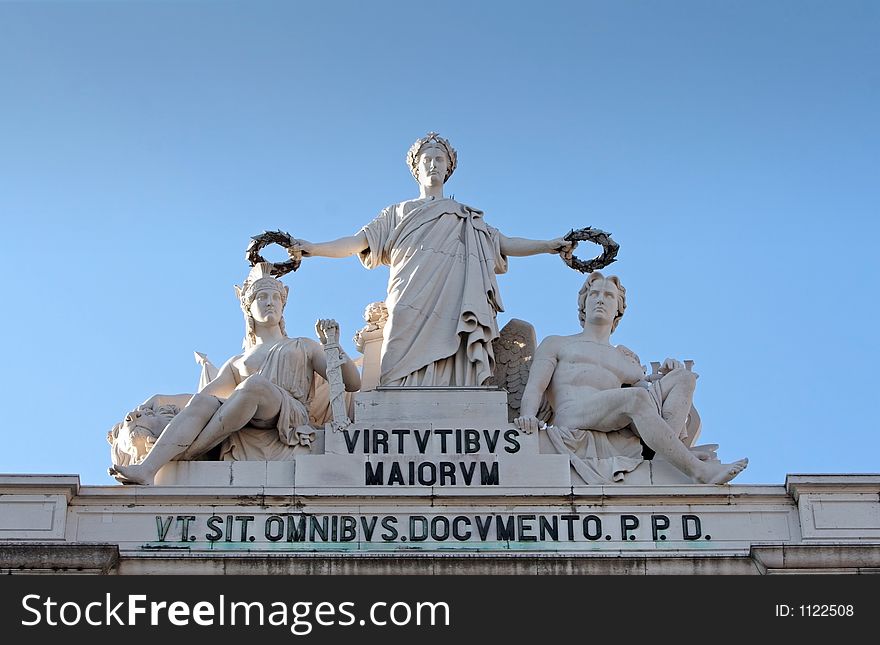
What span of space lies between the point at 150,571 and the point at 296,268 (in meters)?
5.21

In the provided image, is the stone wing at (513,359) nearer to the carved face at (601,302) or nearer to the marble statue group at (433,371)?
the marble statue group at (433,371)

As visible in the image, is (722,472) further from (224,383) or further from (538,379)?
(224,383)

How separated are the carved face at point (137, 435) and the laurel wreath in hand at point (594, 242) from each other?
505cm

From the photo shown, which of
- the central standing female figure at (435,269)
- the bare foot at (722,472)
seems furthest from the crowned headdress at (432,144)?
the bare foot at (722,472)

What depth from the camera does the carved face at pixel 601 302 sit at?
24.5m

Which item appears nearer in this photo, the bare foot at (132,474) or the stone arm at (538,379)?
the bare foot at (132,474)

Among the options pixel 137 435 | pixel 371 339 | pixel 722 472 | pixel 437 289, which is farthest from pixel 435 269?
pixel 722 472

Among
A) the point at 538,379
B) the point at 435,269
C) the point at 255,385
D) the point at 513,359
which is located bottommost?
the point at 255,385

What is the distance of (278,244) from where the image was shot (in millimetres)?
25016

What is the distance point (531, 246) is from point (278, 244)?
2956 millimetres
